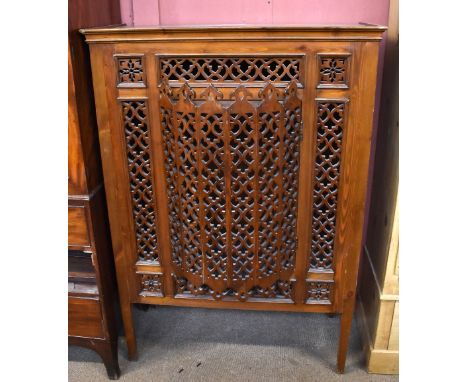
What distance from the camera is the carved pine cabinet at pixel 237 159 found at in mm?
1202

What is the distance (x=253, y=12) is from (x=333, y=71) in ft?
1.93

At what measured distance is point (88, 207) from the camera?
53.7 inches

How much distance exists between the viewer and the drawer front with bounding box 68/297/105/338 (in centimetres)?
148

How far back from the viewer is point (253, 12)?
1646mm

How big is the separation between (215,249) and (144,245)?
24 cm

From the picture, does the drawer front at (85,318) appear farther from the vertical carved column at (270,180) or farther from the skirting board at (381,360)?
the skirting board at (381,360)

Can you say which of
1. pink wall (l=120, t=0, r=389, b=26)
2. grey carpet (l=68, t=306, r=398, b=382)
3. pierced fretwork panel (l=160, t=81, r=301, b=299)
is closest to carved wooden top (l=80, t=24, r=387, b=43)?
pierced fretwork panel (l=160, t=81, r=301, b=299)

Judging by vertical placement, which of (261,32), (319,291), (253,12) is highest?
(253,12)

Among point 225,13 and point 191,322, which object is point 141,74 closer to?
point 225,13

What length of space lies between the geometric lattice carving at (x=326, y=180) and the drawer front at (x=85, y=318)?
748 mm

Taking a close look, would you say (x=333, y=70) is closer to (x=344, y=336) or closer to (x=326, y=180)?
(x=326, y=180)

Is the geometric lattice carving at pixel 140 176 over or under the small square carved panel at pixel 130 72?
under

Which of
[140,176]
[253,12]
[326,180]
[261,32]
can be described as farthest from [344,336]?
[253,12]

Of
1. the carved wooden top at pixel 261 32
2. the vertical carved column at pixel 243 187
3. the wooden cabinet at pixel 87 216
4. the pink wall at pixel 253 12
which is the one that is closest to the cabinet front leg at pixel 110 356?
the wooden cabinet at pixel 87 216
